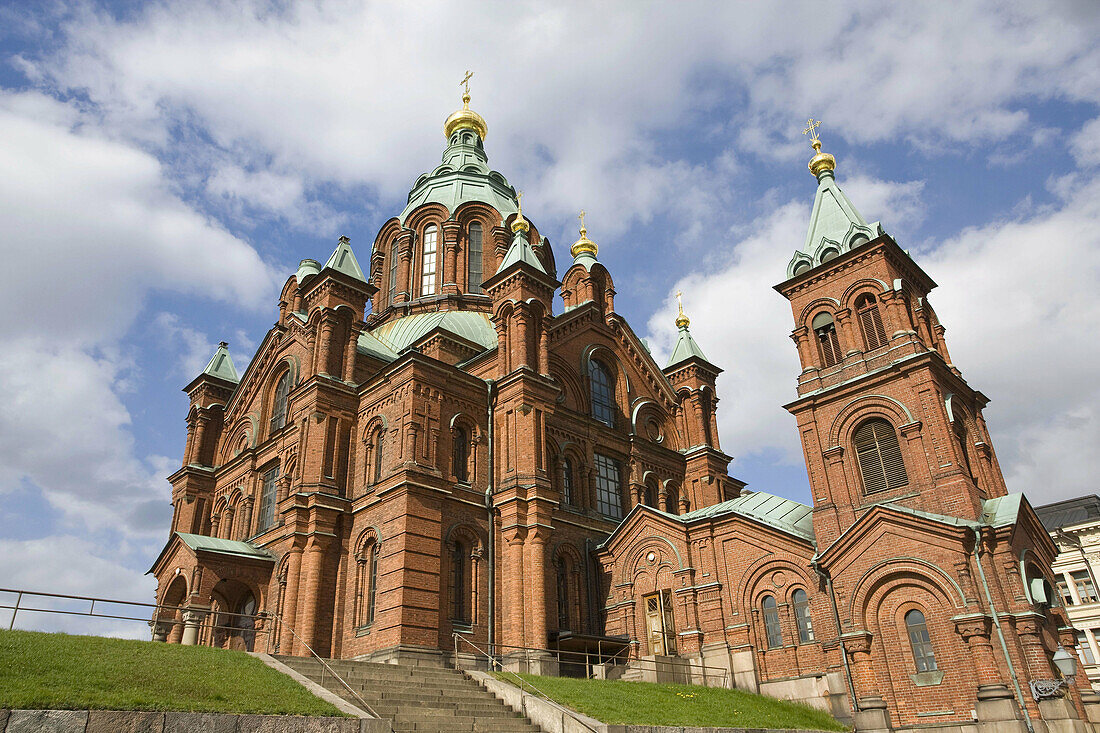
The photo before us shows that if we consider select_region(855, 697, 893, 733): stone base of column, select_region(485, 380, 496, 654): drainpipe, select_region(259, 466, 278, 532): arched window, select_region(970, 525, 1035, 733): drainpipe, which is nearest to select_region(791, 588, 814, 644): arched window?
select_region(855, 697, 893, 733): stone base of column

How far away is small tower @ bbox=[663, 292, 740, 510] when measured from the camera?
108 ft

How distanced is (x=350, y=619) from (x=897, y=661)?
601 inches

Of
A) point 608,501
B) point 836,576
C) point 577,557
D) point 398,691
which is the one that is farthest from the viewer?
point 608,501

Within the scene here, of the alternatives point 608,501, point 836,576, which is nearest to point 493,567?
point 608,501

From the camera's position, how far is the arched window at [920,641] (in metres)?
19.7

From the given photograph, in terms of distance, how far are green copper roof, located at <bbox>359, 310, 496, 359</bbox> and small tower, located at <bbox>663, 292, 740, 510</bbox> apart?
8.59 metres

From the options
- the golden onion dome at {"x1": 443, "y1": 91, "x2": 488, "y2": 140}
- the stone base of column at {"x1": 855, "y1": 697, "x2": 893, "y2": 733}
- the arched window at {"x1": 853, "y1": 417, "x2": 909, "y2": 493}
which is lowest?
the stone base of column at {"x1": 855, "y1": 697, "x2": 893, "y2": 733}

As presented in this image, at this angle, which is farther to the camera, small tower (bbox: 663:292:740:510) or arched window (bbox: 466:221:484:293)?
arched window (bbox: 466:221:484:293)

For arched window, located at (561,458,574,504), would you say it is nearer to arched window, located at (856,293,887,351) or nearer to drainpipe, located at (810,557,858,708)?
drainpipe, located at (810,557,858,708)

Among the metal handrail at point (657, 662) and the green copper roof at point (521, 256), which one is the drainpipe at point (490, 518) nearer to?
the metal handrail at point (657, 662)

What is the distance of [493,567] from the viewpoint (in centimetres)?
2450

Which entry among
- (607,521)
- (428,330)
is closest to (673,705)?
(607,521)

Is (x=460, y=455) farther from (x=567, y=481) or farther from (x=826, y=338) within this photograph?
(x=826, y=338)

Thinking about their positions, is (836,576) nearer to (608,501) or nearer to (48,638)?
(608,501)
